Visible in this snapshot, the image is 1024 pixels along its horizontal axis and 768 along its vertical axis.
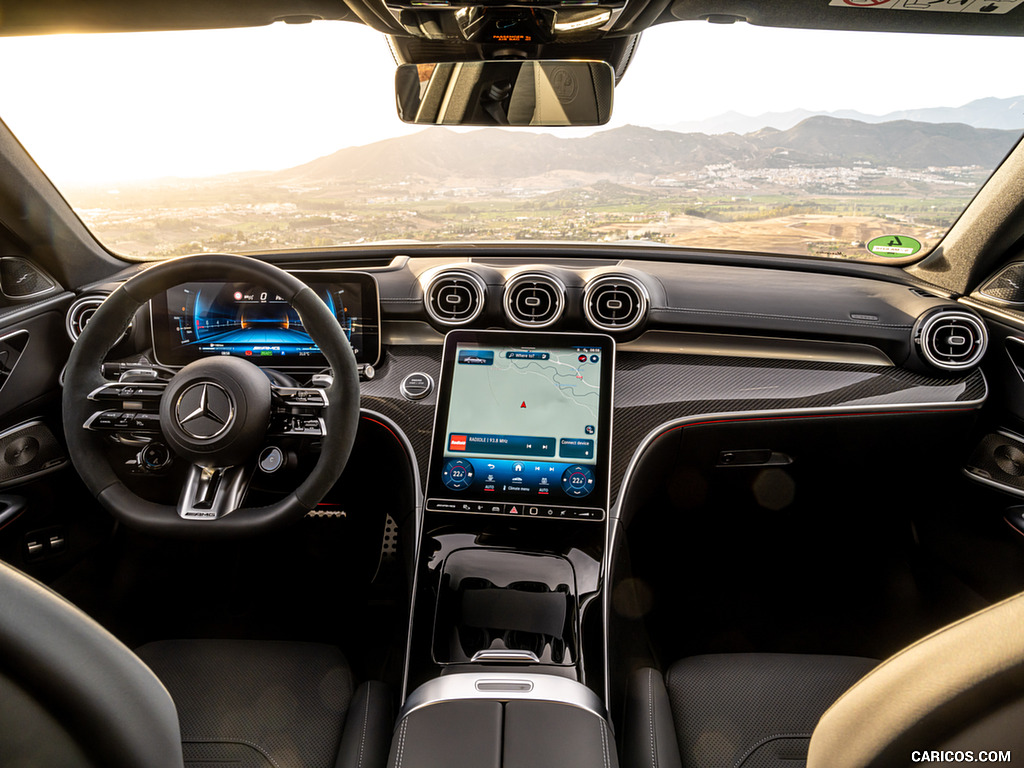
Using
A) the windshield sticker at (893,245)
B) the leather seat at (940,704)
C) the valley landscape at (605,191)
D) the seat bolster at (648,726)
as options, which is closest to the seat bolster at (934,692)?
the leather seat at (940,704)

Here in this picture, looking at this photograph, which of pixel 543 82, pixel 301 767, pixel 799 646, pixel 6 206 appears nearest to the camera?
pixel 301 767

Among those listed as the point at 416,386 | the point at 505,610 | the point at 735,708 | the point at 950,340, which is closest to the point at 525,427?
the point at 416,386

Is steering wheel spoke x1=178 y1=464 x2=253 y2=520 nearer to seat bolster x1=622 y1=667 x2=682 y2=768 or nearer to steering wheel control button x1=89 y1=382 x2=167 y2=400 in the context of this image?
steering wheel control button x1=89 y1=382 x2=167 y2=400

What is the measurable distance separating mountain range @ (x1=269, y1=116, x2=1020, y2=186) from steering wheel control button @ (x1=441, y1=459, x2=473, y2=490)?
121 cm

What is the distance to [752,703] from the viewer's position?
1.69 m

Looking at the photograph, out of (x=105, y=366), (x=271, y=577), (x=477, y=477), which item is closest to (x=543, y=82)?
(x=477, y=477)

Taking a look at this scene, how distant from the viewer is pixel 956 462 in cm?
245

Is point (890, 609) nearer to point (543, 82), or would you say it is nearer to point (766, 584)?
point (766, 584)

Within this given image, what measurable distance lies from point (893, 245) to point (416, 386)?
2023mm

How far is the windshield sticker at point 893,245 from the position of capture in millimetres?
2557

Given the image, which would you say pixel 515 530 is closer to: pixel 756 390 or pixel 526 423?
pixel 526 423

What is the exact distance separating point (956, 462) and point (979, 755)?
2.35m

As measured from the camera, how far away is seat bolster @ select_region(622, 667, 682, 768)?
154 cm

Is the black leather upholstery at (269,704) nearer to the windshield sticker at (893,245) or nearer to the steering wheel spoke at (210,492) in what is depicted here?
the steering wheel spoke at (210,492)
